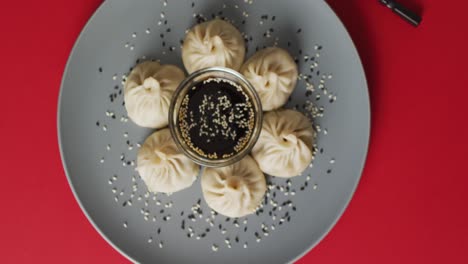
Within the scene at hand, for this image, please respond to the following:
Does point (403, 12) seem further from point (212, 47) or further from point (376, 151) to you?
point (212, 47)

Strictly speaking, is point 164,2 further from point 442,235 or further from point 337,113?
point 442,235

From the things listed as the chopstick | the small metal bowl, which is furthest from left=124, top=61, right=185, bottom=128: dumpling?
the chopstick

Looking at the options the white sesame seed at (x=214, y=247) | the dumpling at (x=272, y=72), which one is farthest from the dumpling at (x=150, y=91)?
the white sesame seed at (x=214, y=247)

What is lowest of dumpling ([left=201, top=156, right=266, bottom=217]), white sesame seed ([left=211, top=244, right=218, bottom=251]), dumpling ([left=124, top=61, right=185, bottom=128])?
white sesame seed ([left=211, top=244, right=218, bottom=251])

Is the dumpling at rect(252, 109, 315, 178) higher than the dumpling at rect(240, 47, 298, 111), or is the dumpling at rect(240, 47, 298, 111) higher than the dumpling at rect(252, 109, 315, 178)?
the dumpling at rect(240, 47, 298, 111)

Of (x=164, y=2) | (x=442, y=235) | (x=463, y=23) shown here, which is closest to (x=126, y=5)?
(x=164, y=2)

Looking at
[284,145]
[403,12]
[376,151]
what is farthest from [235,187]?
[403,12]

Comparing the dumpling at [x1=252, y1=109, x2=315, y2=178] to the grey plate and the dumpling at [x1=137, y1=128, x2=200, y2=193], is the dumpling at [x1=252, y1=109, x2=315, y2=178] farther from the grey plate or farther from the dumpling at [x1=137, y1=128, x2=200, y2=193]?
the dumpling at [x1=137, y1=128, x2=200, y2=193]
